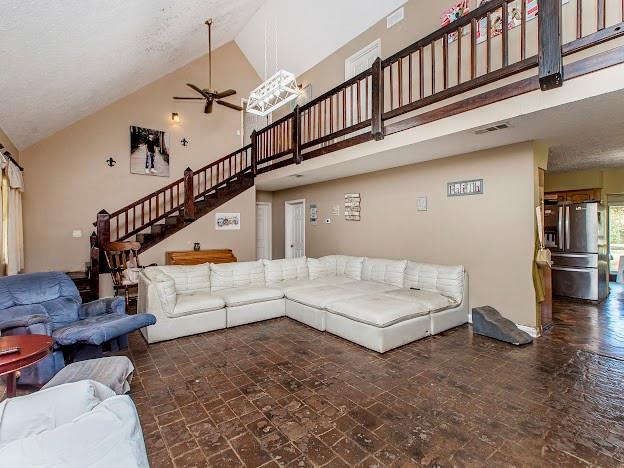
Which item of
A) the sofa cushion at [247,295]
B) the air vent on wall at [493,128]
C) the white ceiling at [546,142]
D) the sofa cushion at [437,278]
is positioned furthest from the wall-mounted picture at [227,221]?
the air vent on wall at [493,128]

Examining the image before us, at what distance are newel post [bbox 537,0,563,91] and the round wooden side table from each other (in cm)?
444

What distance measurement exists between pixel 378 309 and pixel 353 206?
10.4 feet

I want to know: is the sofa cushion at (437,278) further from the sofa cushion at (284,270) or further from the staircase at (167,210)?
the staircase at (167,210)

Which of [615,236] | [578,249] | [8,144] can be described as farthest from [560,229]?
[8,144]

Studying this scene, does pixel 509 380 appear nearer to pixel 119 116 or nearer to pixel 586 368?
pixel 586 368

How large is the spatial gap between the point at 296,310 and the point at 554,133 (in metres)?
3.87

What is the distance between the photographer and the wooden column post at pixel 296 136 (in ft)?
19.0

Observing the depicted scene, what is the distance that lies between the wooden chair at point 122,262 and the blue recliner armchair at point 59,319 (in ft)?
5.53

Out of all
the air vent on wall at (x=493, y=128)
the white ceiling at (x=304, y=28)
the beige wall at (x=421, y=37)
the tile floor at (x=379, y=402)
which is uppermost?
the white ceiling at (x=304, y=28)

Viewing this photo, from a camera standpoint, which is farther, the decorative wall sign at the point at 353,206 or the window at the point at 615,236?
the window at the point at 615,236

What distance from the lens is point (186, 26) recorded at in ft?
17.6

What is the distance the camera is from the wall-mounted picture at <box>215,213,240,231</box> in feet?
23.2

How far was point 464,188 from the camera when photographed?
15.0 feet

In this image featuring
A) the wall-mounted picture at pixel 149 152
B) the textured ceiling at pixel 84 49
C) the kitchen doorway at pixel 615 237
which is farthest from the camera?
the kitchen doorway at pixel 615 237
